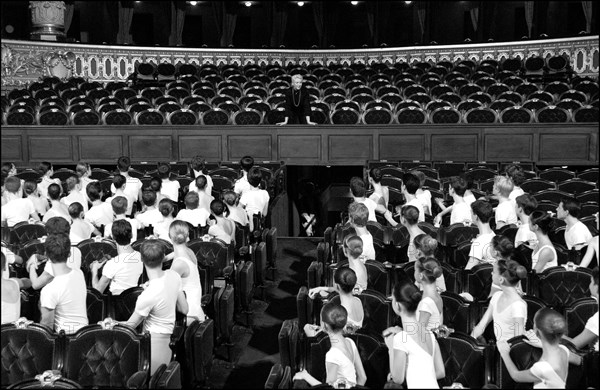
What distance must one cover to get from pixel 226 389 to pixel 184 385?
0.52 metres

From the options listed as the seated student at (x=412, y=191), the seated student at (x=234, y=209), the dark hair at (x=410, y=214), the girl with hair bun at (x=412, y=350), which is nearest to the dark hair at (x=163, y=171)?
the seated student at (x=234, y=209)

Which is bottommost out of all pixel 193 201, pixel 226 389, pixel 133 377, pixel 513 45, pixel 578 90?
pixel 226 389

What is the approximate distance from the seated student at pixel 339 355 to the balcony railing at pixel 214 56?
15613 mm

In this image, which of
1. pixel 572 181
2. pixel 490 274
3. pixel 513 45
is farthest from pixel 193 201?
pixel 513 45

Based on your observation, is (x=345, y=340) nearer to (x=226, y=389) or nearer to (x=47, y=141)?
(x=226, y=389)

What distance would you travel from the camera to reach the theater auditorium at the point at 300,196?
187 inches

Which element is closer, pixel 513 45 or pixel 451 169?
pixel 451 169

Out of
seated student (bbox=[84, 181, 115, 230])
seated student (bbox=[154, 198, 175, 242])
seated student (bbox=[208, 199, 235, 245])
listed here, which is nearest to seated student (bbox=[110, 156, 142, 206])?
seated student (bbox=[84, 181, 115, 230])

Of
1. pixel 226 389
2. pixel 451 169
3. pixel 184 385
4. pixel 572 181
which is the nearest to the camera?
pixel 184 385

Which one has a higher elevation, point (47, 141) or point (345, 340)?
point (47, 141)

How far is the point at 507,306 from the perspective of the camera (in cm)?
491

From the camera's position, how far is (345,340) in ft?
14.4

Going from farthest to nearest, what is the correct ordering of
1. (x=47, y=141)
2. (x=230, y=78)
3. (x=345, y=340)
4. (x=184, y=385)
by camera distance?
(x=230, y=78), (x=47, y=141), (x=184, y=385), (x=345, y=340)

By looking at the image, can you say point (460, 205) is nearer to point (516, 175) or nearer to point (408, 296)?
point (516, 175)
